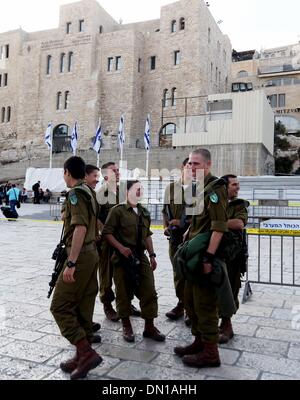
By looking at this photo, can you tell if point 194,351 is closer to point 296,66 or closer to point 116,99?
point 116,99

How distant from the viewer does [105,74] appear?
132 ft

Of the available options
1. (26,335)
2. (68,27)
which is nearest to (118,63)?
(68,27)

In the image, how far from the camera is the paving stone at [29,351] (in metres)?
3.11

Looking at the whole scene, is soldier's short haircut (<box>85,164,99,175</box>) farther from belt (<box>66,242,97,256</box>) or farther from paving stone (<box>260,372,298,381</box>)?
paving stone (<box>260,372,298,381</box>)

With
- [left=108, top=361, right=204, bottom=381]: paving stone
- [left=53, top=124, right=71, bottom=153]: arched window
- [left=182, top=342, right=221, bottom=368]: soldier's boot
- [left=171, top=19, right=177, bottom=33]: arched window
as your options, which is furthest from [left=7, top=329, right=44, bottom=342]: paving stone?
[left=171, top=19, right=177, bottom=33]: arched window

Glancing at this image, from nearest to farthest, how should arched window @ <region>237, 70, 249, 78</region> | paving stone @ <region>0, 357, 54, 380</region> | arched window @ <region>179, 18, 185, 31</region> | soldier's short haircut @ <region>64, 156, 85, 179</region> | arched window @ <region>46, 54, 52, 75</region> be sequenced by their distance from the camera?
paving stone @ <region>0, 357, 54, 380</region> < soldier's short haircut @ <region>64, 156, 85, 179</region> < arched window @ <region>179, 18, 185, 31</region> < arched window @ <region>46, 54, 52, 75</region> < arched window @ <region>237, 70, 249, 78</region>

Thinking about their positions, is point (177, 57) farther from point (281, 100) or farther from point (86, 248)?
point (86, 248)

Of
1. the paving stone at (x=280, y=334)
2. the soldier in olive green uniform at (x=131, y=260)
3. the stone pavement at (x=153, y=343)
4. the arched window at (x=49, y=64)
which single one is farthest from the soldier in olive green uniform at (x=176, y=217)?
the arched window at (x=49, y=64)

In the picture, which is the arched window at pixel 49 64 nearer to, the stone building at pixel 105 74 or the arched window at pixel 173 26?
the stone building at pixel 105 74

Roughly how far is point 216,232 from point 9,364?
1.98 meters

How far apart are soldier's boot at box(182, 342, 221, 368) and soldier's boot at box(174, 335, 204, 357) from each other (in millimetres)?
165

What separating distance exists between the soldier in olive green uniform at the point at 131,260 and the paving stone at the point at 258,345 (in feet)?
2.29

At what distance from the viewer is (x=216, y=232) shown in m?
2.96

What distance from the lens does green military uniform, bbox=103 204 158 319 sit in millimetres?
3607
